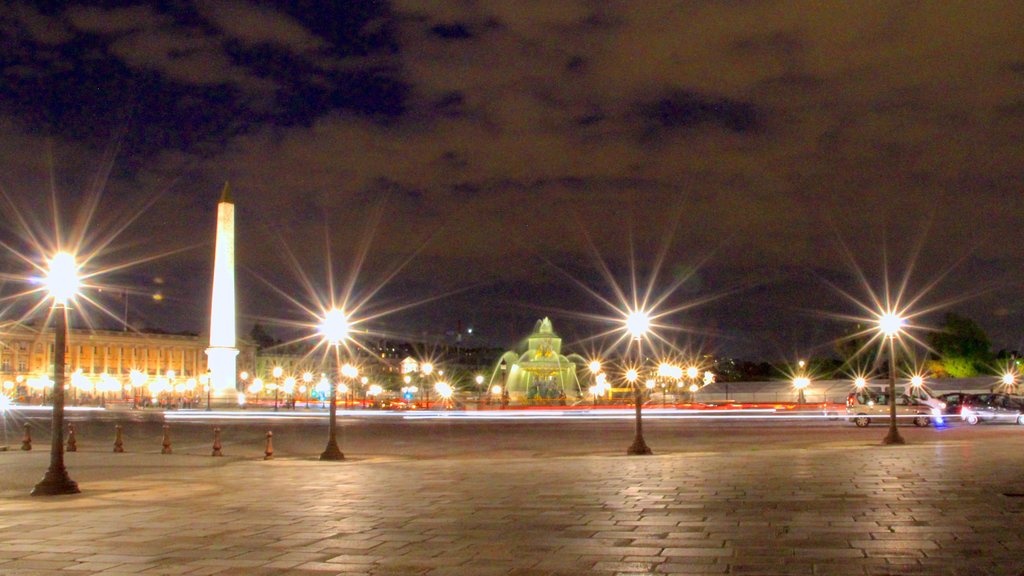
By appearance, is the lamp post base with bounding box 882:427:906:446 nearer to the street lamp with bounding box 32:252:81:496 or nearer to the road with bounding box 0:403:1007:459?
the road with bounding box 0:403:1007:459

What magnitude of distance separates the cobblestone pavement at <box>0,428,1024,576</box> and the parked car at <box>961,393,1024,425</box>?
80.5 feet

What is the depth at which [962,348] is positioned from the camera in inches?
4190

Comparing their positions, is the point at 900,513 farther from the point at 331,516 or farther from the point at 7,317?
the point at 7,317

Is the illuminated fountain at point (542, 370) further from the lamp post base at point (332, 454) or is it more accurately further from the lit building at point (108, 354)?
the lamp post base at point (332, 454)

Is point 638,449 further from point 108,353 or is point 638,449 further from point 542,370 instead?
point 108,353

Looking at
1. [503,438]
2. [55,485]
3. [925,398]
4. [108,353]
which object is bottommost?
[503,438]

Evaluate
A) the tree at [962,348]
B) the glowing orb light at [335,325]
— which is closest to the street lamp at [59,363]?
the glowing orb light at [335,325]

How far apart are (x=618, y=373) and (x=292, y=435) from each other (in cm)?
11598

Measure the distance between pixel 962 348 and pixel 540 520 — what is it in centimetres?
10482

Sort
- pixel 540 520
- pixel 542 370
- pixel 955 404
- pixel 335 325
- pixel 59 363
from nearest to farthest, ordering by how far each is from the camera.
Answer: pixel 540 520 → pixel 59 363 → pixel 335 325 → pixel 955 404 → pixel 542 370

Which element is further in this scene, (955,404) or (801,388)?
(801,388)

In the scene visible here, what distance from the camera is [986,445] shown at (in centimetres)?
2770

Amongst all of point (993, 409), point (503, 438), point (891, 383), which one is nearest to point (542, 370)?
point (993, 409)

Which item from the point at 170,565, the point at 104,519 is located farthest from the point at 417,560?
the point at 104,519
